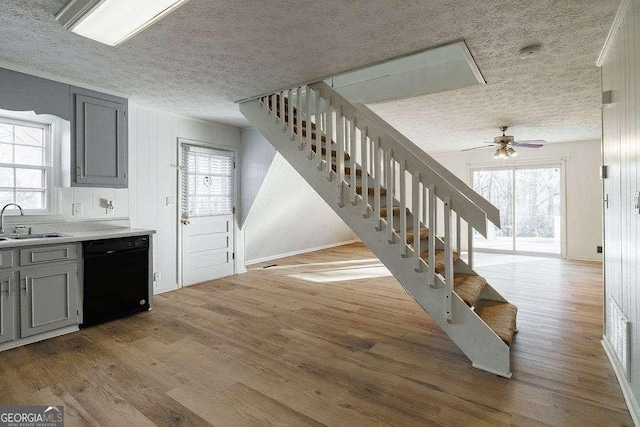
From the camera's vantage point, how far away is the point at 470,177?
7.37 m

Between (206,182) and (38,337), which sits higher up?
(206,182)

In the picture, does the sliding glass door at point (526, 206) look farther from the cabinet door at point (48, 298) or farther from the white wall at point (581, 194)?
the cabinet door at point (48, 298)

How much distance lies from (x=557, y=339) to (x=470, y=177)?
17.6 feet

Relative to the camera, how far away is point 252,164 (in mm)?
4891

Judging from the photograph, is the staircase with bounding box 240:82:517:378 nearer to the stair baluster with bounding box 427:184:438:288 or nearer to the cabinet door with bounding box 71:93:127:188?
the stair baluster with bounding box 427:184:438:288

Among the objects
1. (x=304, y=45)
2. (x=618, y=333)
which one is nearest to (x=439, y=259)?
(x=618, y=333)

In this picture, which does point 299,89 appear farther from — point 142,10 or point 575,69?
point 575,69

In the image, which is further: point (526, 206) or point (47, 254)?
point (526, 206)

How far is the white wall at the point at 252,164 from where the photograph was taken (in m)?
4.70

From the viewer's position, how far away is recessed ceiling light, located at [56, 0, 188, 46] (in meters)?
1.80

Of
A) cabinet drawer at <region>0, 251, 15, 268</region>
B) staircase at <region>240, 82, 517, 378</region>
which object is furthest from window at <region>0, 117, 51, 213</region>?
staircase at <region>240, 82, 517, 378</region>

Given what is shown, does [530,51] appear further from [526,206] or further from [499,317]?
[526,206]

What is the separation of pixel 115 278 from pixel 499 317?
3.55 m

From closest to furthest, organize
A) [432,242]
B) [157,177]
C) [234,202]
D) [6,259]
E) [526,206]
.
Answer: [432,242] → [6,259] → [157,177] → [234,202] → [526,206]
